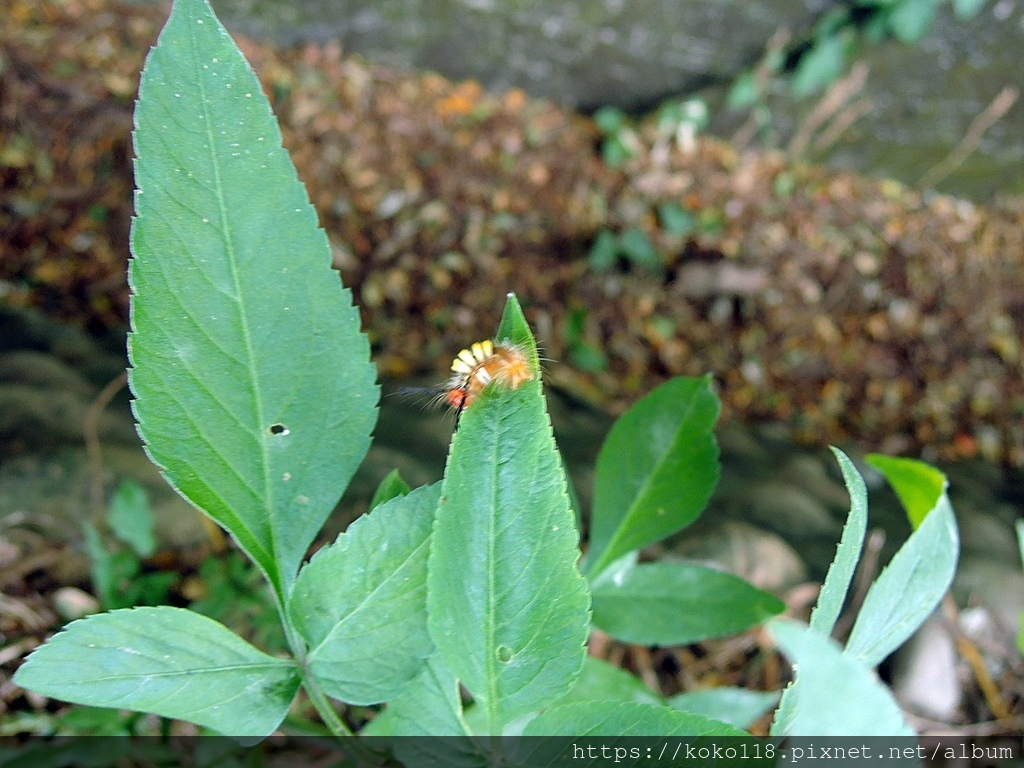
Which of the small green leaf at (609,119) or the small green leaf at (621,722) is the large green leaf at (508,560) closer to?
the small green leaf at (621,722)

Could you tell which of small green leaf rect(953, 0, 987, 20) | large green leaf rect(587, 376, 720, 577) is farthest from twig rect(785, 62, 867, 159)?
large green leaf rect(587, 376, 720, 577)

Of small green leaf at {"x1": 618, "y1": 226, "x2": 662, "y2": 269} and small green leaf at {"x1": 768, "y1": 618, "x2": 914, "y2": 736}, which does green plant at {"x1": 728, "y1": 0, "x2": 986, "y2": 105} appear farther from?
small green leaf at {"x1": 768, "y1": 618, "x2": 914, "y2": 736}

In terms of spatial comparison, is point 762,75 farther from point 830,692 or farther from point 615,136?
point 830,692

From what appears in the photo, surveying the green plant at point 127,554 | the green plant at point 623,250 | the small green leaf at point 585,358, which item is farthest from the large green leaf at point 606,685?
the green plant at point 623,250

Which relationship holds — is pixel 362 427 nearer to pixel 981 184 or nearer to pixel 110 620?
pixel 110 620

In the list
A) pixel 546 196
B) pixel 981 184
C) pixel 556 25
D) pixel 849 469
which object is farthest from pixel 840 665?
pixel 981 184

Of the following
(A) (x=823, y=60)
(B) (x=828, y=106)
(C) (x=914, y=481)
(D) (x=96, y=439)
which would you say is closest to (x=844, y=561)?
(C) (x=914, y=481)
